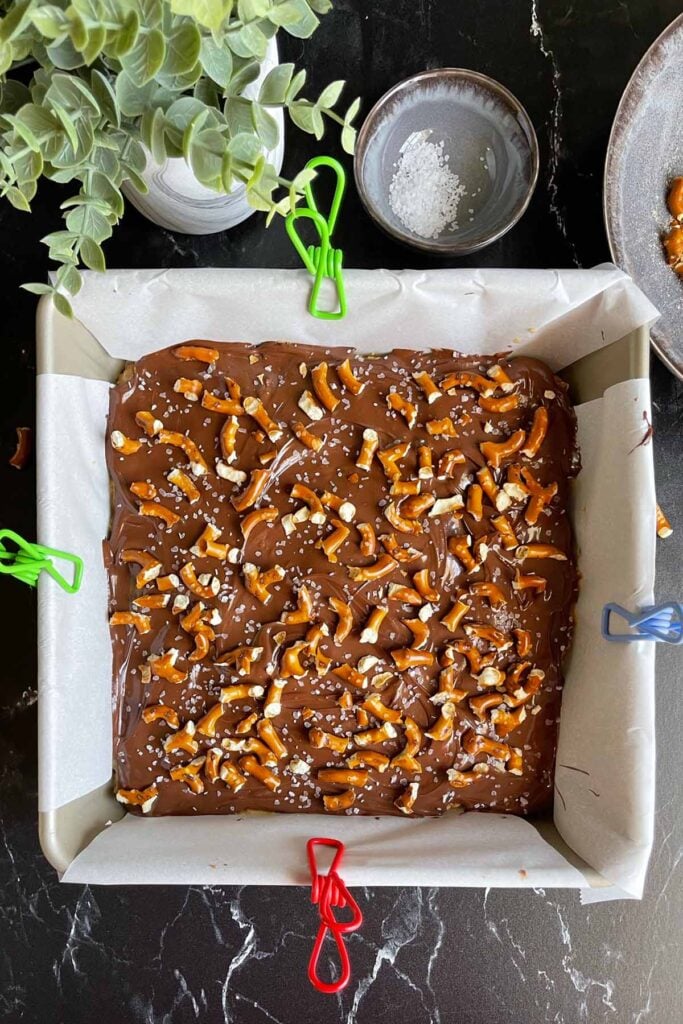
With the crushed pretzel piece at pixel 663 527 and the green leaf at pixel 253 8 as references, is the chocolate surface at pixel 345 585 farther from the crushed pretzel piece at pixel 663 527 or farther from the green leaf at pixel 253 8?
the green leaf at pixel 253 8

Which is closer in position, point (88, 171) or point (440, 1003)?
point (88, 171)

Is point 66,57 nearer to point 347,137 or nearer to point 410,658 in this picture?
point 347,137

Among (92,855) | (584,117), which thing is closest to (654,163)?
(584,117)

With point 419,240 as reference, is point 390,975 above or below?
below

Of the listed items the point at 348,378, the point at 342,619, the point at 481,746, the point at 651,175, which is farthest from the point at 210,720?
the point at 651,175

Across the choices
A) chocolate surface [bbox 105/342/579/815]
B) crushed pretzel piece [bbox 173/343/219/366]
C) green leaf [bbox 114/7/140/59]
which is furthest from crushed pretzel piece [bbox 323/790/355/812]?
green leaf [bbox 114/7/140/59]

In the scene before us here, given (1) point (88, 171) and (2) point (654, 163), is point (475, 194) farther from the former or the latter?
(1) point (88, 171)
